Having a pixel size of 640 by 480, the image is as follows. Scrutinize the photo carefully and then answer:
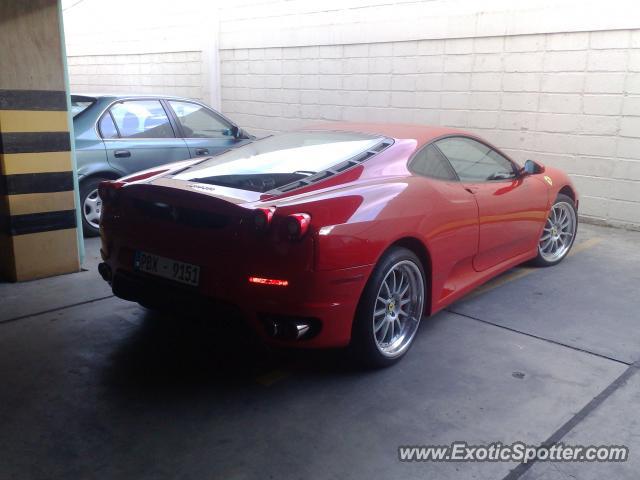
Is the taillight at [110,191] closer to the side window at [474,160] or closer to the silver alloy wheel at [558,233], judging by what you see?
the side window at [474,160]

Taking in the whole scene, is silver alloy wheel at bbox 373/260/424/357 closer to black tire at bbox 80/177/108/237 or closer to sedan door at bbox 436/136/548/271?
sedan door at bbox 436/136/548/271

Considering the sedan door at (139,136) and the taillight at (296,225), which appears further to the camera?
the sedan door at (139,136)

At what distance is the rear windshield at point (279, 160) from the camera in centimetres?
367

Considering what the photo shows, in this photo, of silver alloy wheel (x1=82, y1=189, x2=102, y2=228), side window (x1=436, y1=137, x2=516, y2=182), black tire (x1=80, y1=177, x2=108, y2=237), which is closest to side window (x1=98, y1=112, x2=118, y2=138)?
black tire (x1=80, y1=177, x2=108, y2=237)

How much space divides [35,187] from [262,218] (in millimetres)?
2852

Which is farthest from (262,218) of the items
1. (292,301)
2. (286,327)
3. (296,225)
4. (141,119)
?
(141,119)

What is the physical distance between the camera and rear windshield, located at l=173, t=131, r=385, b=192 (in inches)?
144

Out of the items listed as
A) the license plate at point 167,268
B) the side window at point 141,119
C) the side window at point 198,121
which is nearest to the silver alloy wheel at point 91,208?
the side window at point 141,119

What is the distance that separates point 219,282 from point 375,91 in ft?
21.4

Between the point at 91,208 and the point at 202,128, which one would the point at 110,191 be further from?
the point at 202,128

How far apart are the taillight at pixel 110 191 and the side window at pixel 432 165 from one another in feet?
5.99

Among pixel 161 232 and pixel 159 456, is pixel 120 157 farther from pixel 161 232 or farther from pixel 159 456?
pixel 159 456

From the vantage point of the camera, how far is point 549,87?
7.43 meters

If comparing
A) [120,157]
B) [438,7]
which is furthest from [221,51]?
[120,157]
